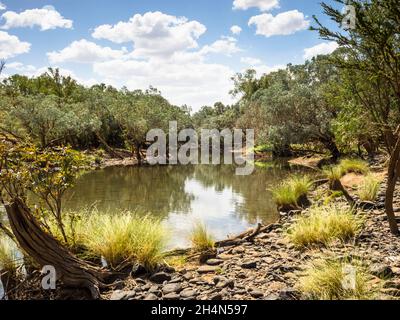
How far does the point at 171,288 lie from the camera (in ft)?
17.5

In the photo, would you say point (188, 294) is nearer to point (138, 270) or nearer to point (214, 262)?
point (138, 270)

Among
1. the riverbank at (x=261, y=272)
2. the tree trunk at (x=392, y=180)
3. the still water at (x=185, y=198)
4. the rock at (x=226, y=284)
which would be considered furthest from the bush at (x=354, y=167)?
the rock at (x=226, y=284)

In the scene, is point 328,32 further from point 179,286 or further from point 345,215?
point 179,286

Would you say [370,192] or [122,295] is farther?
[370,192]

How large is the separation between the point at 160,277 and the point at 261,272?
1563mm

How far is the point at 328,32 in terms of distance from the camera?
6699 mm

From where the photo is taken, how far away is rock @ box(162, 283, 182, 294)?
17.3ft

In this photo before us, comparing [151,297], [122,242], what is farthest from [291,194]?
[151,297]

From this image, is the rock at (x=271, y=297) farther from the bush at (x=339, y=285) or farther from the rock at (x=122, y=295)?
the rock at (x=122, y=295)

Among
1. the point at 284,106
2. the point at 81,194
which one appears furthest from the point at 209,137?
the point at 81,194

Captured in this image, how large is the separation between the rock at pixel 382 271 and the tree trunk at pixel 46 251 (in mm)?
3707

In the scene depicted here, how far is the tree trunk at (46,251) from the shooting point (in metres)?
4.91

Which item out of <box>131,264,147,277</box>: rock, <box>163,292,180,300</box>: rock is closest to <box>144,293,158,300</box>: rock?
<box>163,292,180,300</box>: rock

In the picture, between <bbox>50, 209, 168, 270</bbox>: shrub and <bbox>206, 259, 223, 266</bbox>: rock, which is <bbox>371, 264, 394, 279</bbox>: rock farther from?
<bbox>50, 209, 168, 270</bbox>: shrub
